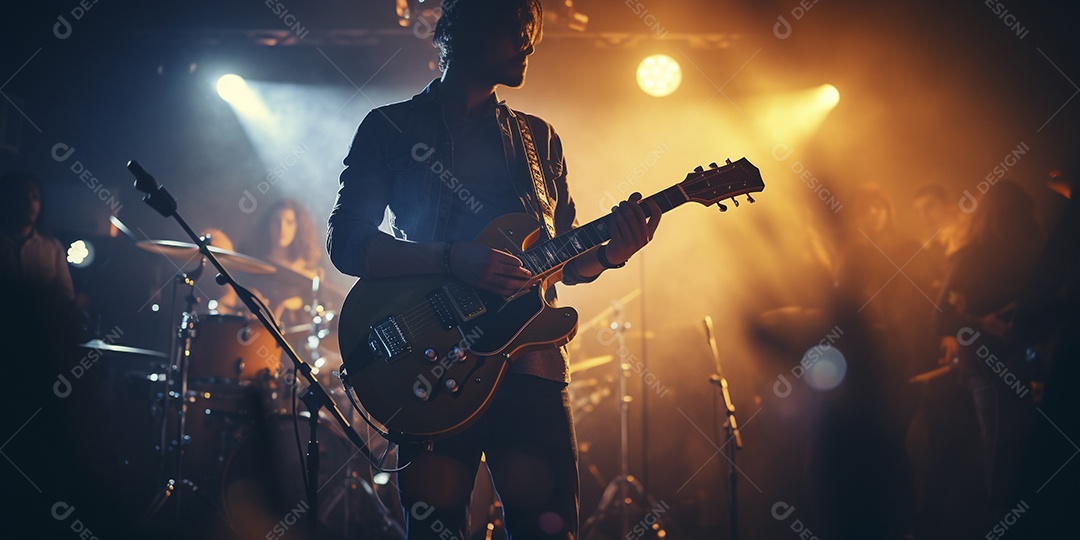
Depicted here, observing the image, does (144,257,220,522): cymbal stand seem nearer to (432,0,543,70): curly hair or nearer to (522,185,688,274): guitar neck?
(432,0,543,70): curly hair

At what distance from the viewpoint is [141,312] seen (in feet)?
23.4

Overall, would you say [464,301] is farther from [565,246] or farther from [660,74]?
[660,74]

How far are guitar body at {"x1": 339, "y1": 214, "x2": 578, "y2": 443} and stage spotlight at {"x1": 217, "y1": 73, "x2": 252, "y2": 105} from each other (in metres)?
7.07

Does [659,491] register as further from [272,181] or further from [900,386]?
[272,181]

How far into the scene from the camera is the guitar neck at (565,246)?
2320 millimetres

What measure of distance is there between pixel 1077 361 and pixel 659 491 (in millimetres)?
4196

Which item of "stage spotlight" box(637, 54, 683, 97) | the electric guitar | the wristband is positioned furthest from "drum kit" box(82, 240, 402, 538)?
"stage spotlight" box(637, 54, 683, 97)

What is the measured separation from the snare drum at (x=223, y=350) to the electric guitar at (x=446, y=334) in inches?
151

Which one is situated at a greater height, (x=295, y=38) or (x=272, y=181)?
(x=295, y=38)

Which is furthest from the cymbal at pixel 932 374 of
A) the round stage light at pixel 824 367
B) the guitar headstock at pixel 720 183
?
the guitar headstock at pixel 720 183

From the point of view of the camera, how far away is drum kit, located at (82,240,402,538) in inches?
218

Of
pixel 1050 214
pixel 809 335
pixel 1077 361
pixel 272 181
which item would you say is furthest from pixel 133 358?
pixel 1050 214

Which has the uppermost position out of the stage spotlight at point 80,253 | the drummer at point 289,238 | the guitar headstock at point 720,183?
the drummer at point 289,238

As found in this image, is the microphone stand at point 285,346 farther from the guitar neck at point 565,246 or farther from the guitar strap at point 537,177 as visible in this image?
the guitar strap at point 537,177
